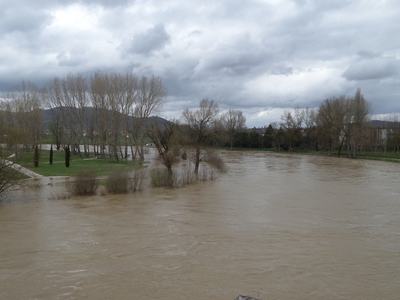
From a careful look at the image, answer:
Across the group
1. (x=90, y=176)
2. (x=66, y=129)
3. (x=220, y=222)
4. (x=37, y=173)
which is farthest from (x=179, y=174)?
(x=66, y=129)

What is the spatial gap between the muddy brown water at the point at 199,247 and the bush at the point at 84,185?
134cm

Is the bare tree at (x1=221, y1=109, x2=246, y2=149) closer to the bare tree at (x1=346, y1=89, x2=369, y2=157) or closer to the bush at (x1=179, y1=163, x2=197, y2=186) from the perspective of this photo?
the bare tree at (x1=346, y1=89, x2=369, y2=157)

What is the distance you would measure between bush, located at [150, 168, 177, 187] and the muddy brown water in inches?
166

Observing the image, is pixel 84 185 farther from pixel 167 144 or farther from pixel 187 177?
pixel 167 144

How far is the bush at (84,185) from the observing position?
85.1 ft

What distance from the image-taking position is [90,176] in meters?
26.5

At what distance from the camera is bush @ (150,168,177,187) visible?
29641 millimetres

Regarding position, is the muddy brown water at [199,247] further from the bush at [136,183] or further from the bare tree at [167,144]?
the bare tree at [167,144]

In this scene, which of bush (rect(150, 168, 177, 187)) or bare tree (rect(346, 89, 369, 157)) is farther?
bare tree (rect(346, 89, 369, 157))

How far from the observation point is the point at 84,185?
2614 centimetres

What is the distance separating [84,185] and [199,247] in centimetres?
1387

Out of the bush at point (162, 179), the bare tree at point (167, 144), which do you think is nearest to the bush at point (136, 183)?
the bush at point (162, 179)

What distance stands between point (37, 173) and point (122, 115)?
24151 mm

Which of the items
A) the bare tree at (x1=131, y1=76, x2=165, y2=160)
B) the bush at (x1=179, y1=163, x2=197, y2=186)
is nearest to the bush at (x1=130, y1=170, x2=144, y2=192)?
the bush at (x1=179, y1=163, x2=197, y2=186)
